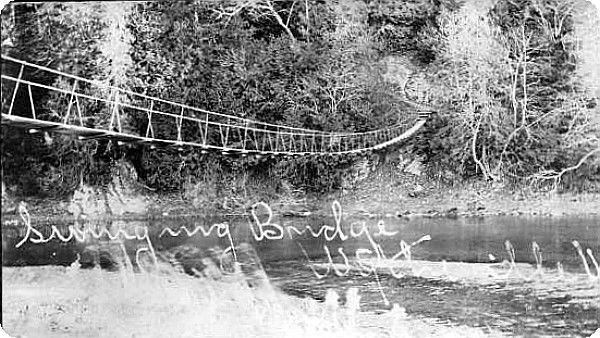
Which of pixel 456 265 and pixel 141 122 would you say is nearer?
pixel 456 265

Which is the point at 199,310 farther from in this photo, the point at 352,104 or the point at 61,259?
the point at 352,104

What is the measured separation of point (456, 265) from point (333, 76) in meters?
0.74

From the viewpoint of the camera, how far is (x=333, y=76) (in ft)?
8.63

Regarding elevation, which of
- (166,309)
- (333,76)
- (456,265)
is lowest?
(166,309)

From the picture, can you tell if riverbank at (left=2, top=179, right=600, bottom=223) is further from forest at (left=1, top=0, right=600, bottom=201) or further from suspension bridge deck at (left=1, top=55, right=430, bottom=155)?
suspension bridge deck at (left=1, top=55, right=430, bottom=155)

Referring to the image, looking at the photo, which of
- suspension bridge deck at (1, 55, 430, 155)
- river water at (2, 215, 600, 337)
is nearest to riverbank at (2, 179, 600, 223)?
river water at (2, 215, 600, 337)

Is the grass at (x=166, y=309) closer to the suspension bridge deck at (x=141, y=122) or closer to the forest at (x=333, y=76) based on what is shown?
the forest at (x=333, y=76)

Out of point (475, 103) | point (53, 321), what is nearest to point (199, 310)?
point (53, 321)

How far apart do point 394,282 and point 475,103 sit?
643mm

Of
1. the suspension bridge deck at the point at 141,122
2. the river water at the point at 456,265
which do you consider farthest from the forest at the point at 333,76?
the river water at the point at 456,265

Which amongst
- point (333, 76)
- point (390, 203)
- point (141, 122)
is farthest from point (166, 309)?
point (333, 76)

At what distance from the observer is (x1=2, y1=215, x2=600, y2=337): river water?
2.54 m

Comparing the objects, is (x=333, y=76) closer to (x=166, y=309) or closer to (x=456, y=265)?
(x=456, y=265)

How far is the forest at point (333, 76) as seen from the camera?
2.56m
